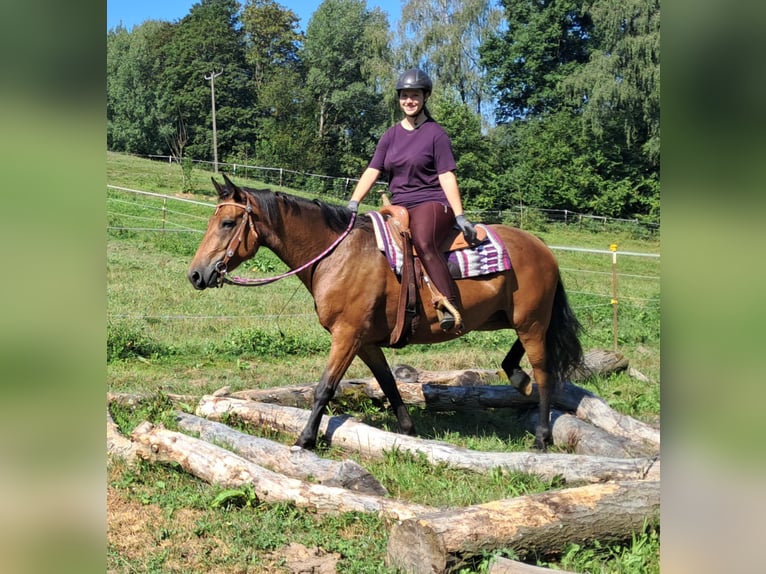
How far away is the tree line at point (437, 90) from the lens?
32.9 m

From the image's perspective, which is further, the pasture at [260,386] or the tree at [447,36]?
the tree at [447,36]

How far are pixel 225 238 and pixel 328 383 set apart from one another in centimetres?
141

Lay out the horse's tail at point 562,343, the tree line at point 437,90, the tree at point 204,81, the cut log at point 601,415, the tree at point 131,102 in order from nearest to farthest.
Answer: the cut log at point 601,415, the horse's tail at point 562,343, the tree line at point 437,90, the tree at point 131,102, the tree at point 204,81

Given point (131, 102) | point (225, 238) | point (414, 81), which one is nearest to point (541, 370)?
point (414, 81)

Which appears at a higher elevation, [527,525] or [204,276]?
[204,276]

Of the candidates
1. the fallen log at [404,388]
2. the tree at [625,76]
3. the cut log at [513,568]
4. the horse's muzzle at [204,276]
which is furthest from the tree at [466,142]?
the cut log at [513,568]

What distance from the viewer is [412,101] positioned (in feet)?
16.9

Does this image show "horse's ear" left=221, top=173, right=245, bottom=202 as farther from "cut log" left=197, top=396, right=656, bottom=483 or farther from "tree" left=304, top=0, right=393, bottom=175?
"tree" left=304, top=0, right=393, bottom=175

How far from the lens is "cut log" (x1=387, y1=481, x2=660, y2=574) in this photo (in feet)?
10.9

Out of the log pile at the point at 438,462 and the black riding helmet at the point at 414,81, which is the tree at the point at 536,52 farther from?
the black riding helmet at the point at 414,81

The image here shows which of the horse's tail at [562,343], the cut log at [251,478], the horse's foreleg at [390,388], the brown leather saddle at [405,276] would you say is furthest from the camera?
the horse's tail at [562,343]

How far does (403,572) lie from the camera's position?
3410 millimetres

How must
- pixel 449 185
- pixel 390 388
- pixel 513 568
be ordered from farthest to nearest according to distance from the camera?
1. pixel 390 388
2. pixel 449 185
3. pixel 513 568

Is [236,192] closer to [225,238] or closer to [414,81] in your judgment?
[225,238]
